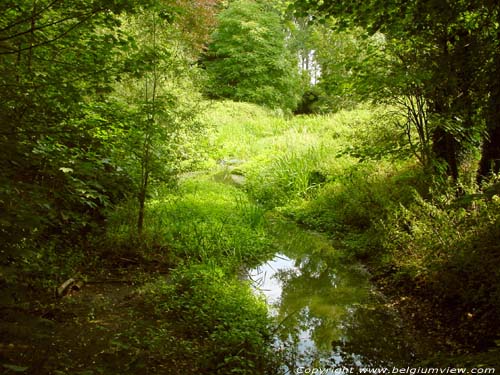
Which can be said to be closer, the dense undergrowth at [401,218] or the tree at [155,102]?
the dense undergrowth at [401,218]

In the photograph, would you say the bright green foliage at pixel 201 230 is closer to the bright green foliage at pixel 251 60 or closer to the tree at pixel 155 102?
the tree at pixel 155 102

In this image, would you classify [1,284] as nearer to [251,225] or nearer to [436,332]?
[436,332]

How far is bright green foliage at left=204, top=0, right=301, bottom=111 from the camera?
21.9 metres

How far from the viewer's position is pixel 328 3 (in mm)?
3711

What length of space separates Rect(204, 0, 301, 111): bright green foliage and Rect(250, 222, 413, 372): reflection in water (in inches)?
639

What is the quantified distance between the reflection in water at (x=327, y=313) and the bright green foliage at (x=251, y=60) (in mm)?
16238

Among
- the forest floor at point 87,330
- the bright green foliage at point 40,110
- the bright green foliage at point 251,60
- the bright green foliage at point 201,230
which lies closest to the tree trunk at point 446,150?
the bright green foliage at point 201,230

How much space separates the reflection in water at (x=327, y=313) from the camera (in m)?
4.05

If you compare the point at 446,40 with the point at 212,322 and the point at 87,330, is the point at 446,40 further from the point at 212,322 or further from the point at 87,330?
the point at 87,330

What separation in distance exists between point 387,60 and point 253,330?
14.7 ft

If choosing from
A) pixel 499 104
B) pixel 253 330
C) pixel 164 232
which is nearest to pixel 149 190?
pixel 164 232

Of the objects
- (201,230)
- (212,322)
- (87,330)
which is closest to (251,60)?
(201,230)

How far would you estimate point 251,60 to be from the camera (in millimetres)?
22172

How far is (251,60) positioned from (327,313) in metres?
19.3
